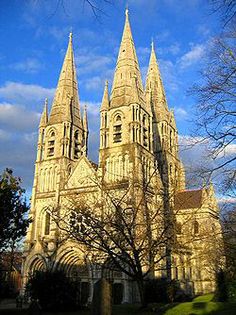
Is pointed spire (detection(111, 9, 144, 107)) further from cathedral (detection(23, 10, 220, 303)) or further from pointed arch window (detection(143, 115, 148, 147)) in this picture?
pointed arch window (detection(143, 115, 148, 147))

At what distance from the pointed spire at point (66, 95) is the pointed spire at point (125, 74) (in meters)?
6.37

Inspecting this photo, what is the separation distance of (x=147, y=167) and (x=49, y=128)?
46.5ft

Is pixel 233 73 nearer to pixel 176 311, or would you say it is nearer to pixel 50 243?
pixel 176 311

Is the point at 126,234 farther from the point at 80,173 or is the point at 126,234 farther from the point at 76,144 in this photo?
the point at 76,144

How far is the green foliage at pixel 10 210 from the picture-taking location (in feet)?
66.2

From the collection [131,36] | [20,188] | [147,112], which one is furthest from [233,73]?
[131,36]

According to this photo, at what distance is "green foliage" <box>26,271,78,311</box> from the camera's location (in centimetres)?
2183

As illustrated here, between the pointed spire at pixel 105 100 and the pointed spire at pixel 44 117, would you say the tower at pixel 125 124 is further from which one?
the pointed spire at pixel 44 117

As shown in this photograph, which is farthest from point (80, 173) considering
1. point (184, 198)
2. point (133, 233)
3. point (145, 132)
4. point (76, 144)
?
point (133, 233)

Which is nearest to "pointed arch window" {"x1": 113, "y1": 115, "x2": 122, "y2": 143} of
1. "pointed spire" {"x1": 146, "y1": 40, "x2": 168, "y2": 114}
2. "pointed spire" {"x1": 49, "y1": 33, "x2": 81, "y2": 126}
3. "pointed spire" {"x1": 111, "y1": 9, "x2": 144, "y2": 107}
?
"pointed spire" {"x1": 111, "y1": 9, "x2": 144, "y2": 107}

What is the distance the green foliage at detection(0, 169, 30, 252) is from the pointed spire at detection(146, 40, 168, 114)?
37.2 metres

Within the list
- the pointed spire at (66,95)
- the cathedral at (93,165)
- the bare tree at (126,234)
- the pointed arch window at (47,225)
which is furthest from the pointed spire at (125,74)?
the bare tree at (126,234)

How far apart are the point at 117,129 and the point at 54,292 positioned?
76.7ft

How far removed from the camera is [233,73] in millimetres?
10047
